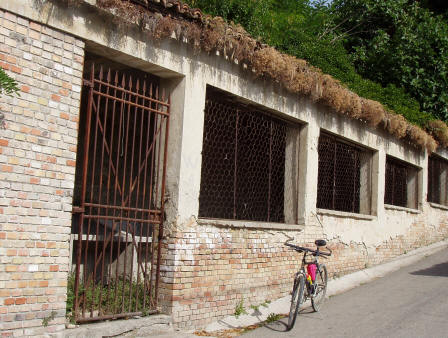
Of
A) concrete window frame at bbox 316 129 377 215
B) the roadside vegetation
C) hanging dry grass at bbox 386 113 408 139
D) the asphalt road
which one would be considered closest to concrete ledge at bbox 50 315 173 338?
the asphalt road

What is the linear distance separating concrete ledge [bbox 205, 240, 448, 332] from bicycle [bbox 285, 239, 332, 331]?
0.49 metres

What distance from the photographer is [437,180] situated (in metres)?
16.2

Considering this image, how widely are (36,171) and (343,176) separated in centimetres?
752

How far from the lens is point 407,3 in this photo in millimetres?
18953

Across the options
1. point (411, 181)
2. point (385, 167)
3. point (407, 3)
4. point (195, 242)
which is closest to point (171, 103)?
point (195, 242)

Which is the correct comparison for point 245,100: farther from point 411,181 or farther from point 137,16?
point 411,181

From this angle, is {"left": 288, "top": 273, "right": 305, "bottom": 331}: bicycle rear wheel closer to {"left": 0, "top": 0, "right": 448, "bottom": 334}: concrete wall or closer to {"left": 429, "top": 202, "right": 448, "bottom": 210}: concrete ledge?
{"left": 0, "top": 0, "right": 448, "bottom": 334}: concrete wall

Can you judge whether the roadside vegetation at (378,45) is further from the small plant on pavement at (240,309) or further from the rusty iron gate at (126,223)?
the small plant on pavement at (240,309)

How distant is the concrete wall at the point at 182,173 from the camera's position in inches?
199

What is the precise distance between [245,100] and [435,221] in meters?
9.64

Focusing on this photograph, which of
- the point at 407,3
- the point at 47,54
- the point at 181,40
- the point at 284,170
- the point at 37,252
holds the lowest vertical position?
the point at 37,252

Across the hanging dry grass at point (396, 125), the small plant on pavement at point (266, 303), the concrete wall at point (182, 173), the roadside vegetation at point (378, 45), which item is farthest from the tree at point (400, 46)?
the small plant on pavement at point (266, 303)

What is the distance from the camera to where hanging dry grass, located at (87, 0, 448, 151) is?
6258mm

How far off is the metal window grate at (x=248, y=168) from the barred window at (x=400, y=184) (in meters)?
4.74
